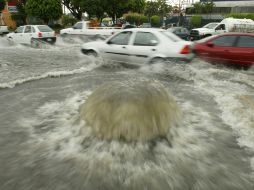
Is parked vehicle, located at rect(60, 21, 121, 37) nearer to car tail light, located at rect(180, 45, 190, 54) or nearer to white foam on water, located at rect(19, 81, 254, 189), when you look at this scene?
car tail light, located at rect(180, 45, 190, 54)

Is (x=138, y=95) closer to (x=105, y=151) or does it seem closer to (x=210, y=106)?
(x=105, y=151)

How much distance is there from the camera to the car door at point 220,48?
10.7 metres

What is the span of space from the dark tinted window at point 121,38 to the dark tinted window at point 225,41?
10.0ft

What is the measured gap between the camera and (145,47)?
1029cm

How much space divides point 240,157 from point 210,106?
2763 mm

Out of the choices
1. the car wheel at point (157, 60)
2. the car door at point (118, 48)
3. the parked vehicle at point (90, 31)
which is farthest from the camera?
the parked vehicle at point (90, 31)

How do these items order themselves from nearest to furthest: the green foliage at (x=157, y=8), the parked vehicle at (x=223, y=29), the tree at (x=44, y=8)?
the parked vehicle at (x=223, y=29)
the tree at (x=44, y=8)
the green foliage at (x=157, y=8)

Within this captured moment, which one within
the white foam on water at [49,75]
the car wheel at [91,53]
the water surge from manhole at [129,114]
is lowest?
the white foam on water at [49,75]

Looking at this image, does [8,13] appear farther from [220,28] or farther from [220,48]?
[220,48]

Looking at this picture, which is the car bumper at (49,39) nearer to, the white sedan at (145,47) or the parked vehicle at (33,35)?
the parked vehicle at (33,35)

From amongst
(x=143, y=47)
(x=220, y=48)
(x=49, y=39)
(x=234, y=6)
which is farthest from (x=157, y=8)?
(x=143, y=47)

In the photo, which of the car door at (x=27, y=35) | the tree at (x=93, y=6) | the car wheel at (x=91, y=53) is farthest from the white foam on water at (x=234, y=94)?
the tree at (x=93, y=6)

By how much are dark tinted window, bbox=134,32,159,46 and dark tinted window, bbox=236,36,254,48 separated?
2.84 metres

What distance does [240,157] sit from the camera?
4.66 m
